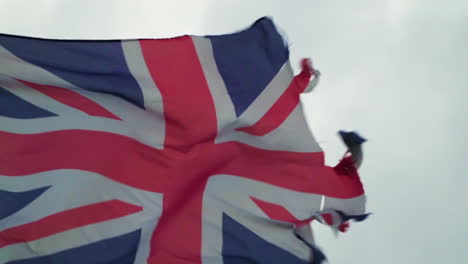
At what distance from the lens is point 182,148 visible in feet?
21.5

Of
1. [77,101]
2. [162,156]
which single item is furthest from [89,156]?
[162,156]

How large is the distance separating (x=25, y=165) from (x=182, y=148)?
1367mm

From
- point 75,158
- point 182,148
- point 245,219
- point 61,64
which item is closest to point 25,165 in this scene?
point 75,158

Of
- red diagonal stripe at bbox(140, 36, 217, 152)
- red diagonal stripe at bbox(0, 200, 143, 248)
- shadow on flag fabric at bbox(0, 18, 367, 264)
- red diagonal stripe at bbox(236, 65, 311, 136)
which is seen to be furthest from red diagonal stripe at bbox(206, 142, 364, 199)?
red diagonal stripe at bbox(0, 200, 143, 248)

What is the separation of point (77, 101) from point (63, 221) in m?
1.07

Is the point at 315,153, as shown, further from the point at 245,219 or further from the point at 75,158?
the point at 75,158

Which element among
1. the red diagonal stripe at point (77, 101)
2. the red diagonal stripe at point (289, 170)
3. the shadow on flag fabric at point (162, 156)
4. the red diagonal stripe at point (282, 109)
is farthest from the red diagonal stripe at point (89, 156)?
the red diagonal stripe at point (282, 109)

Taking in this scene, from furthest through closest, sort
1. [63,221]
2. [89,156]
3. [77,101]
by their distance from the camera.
Answer: [77,101] < [89,156] < [63,221]

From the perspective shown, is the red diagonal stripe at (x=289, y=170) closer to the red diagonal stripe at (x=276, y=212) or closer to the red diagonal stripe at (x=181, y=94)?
the red diagonal stripe at (x=276, y=212)

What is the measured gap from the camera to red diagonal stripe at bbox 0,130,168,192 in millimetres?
6148

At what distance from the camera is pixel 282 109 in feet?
22.5

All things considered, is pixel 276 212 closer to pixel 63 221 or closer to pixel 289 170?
pixel 289 170

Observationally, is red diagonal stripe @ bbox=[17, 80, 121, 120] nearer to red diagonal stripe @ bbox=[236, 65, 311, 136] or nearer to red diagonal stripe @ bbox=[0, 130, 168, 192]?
red diagonal stripe @ bbox=[0, 130, 168, 192]

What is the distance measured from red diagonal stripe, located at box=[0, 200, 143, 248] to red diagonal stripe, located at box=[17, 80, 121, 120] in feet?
2.59
